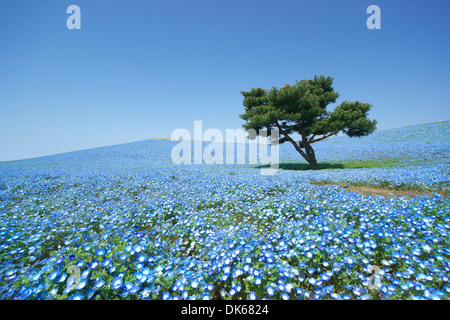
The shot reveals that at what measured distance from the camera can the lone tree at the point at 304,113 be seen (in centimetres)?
1897

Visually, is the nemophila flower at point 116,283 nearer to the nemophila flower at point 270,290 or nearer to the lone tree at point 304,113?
the nemophila flower at point 270,290

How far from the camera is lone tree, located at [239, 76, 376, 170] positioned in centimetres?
1897

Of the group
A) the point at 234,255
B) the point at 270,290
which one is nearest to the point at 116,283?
the point at 234,255

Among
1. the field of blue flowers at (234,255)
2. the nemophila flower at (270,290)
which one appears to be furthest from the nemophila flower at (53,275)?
the nemophila flower at (270,290)

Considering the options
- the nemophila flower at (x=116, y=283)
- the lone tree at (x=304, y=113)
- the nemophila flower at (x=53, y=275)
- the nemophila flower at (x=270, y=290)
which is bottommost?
the nemophila flower at (x=270, y=290)

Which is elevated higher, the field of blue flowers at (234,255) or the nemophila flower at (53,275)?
the nemophila flower at (53,275)

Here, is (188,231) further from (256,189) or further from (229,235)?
(256,189)

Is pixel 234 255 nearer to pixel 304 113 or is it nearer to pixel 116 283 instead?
pixel 116 283

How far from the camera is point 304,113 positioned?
1966cm

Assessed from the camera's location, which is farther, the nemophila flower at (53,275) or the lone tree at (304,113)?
the lone tree at (304,113)

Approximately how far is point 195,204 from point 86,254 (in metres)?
3.80

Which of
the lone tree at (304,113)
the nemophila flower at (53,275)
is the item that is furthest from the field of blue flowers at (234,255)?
the lone tree at (304,113)

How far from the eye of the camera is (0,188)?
10.0 metres
